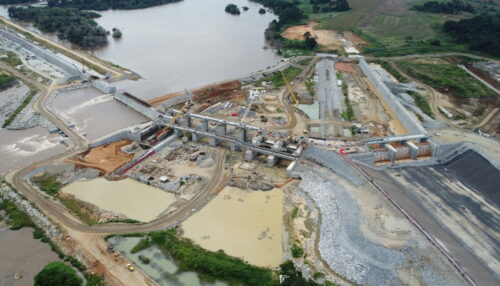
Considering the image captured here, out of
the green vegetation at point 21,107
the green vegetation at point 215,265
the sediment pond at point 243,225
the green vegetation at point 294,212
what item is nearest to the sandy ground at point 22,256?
the green vegetation at point 215,265

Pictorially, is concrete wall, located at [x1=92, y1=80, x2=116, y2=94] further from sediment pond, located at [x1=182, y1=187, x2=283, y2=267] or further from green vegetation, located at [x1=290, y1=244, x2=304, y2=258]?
green vegetation, located at [x1=290, y1=244, x2=304, y2=258]

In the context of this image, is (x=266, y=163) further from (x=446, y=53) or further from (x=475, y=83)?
(x=446, y=53)

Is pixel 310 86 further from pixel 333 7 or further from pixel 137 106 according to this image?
pixel 333 7

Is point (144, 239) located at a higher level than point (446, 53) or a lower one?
lower

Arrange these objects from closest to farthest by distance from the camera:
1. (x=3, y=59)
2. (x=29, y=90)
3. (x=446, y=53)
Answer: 1. (x=29, y=90)
2. (x=3, y=59)
3. (x=446, y=53)

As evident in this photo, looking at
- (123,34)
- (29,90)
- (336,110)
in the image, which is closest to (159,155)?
→ (336,110)

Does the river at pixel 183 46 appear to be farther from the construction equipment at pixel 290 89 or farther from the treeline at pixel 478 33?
the treeline at pixel 478 33
